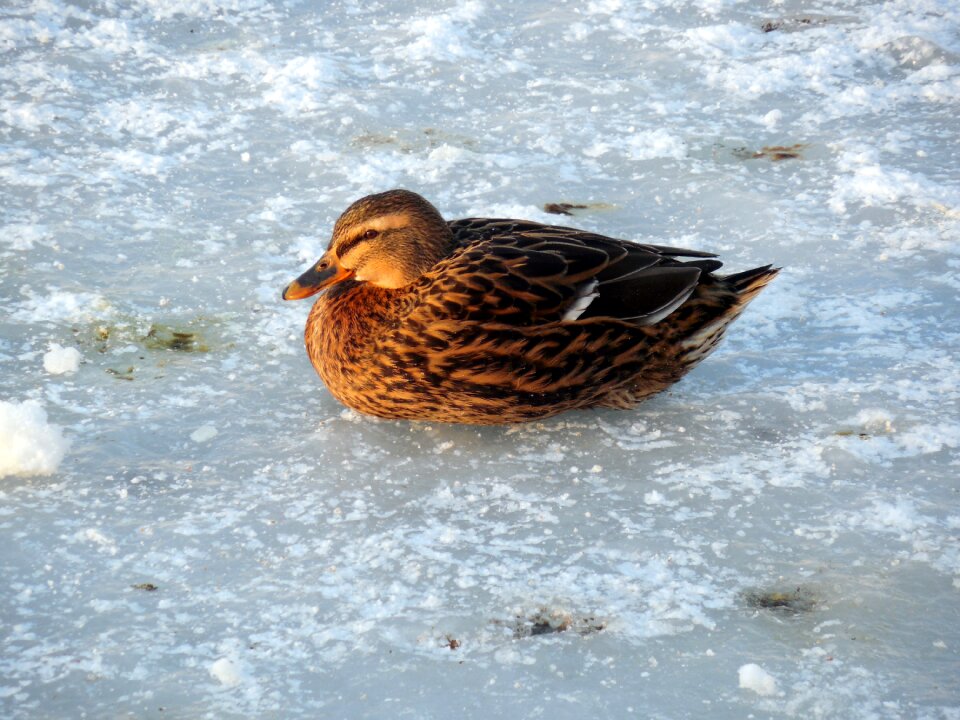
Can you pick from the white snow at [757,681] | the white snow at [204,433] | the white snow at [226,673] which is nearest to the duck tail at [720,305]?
the white snow at [757,681]

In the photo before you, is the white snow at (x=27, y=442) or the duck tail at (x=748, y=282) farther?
the duck tail at (x=748, y=282)

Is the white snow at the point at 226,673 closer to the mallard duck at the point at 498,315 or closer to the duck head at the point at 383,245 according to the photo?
the mallard duck at the point at 498,315

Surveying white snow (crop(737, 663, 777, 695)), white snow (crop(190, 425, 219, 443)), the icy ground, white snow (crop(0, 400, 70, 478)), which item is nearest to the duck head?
the icy ground

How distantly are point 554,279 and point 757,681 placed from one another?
1558mm

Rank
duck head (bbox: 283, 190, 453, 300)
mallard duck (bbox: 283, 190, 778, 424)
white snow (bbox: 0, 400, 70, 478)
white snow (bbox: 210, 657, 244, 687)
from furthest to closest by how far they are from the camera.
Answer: duck head (bbox: 283, 190, 453, 300)
mallard duck (bbox: 283, 190, 778, 424)
white snow (bbox: 0, 400, 70, 478)
white snow (bbox: 210, 657, 244, 687)

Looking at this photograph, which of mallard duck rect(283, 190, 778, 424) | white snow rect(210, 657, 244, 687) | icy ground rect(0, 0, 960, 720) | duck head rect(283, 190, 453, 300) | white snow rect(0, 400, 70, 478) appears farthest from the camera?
duck head rect(283, 190, 453, 300)

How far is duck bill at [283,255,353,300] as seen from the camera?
13.4ft

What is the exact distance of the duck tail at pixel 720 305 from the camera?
13.3 feet

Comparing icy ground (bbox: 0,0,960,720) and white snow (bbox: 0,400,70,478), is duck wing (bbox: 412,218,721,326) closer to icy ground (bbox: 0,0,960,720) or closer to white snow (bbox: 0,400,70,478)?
icy ground (bbox: 0,0,960,720)

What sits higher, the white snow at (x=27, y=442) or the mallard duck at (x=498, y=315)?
the mallard duck at (x=498, y=315)

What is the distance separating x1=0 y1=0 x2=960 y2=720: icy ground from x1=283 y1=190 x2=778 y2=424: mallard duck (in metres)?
0.16

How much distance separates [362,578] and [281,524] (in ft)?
1.22

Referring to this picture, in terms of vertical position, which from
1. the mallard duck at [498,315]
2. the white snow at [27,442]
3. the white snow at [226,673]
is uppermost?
the mallard duck at [498,315]

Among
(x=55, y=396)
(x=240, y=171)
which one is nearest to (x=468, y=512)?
(x=55, y=396)
